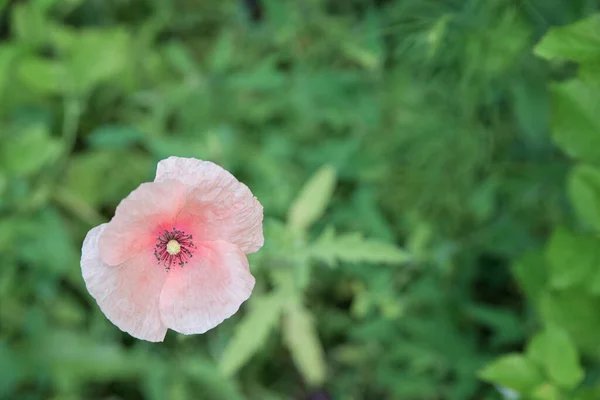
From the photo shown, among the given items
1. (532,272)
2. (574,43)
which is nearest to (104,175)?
(532,272)

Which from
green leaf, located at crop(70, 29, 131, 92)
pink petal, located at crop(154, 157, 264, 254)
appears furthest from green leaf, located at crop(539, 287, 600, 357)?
green leaf, located at crop(70, 29, 131, 92)

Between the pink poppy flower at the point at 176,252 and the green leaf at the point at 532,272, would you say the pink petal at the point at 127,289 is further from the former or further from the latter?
the green leaf at the point at 532,272

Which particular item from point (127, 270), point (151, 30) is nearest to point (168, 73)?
point (151, 30)

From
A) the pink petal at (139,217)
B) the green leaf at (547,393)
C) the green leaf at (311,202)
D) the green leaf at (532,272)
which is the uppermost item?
the pink petal at (139,217)

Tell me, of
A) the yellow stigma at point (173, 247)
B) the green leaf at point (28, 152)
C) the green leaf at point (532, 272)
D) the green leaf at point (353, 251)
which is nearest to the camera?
the yellow stigma at point (173, 247)

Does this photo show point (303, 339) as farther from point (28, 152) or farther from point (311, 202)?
point (28, 152)

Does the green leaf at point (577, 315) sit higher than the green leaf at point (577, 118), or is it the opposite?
the green leaf at point (577, 118)

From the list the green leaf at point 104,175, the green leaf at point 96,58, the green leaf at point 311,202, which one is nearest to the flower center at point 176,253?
the green leaf at point 311,202
